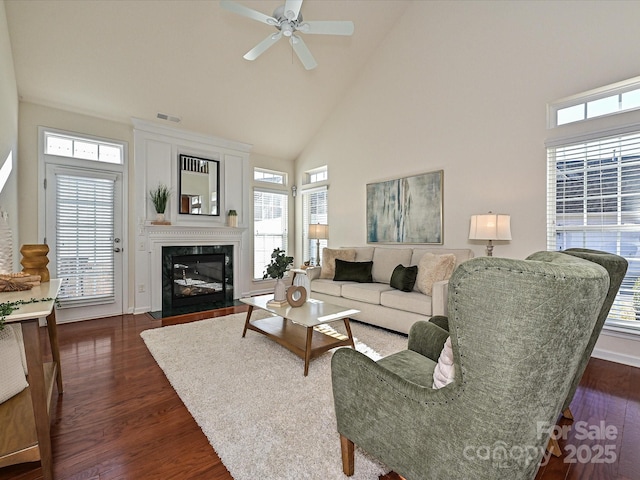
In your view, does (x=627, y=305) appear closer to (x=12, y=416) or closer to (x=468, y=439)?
(x=468, y=439)

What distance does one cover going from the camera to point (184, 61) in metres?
3.97

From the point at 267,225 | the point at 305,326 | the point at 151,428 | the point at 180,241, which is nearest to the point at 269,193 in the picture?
the point at 267,225

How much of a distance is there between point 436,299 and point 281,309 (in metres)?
1.58

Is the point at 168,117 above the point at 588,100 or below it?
above

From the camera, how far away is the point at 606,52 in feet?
9.27

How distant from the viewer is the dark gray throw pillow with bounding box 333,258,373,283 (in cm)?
429

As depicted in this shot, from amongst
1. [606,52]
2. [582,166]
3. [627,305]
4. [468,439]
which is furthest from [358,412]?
[606,52]

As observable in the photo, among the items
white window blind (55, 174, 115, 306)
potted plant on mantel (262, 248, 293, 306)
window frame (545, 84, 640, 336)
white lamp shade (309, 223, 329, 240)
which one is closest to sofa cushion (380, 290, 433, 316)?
potted plant on mantel (262, 248, 293, 306)

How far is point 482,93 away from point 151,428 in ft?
15.1

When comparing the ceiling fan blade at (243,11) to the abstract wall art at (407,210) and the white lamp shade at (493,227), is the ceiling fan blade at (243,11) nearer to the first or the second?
the abstract wall art at (407,210)

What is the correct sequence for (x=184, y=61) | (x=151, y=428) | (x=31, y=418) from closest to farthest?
(x=31, y=418)
(x=151, y=428)
(x=184, y=61)

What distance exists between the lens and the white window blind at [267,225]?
598cm

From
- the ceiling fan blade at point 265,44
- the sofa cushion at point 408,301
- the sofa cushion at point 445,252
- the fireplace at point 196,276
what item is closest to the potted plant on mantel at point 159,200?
the fireplace at point 196,276

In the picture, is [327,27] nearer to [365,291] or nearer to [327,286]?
[365,291]
